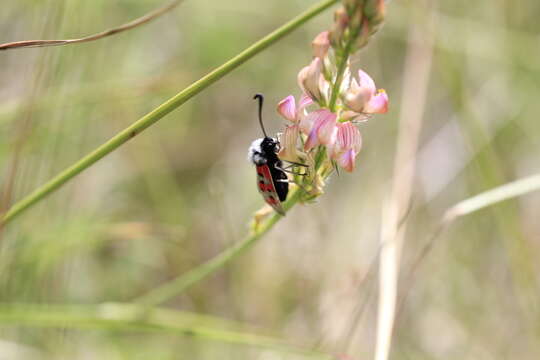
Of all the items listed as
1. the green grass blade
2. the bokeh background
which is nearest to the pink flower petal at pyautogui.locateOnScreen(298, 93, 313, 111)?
the green grass blade

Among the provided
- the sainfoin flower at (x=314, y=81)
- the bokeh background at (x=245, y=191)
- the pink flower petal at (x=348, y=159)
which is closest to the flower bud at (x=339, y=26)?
the sainfoin flower at (x=314, y=81)

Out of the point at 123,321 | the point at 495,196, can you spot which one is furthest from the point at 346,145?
the point at 123,321

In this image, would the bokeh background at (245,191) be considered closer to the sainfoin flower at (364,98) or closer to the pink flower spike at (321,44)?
the sainfoin flower at (364,98)

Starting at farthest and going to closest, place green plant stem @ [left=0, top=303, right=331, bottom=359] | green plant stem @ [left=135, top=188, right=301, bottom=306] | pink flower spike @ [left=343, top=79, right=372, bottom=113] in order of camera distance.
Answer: green plant stem @ [left=0, top=303, right=331, bottom=359]
green plant stem @ [left=135, top=188, right=301, bottom=306]
pink flower spike @ [left=343, top=79, right=372, bottom=113]

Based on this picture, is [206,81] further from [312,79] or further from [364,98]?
[364,98]

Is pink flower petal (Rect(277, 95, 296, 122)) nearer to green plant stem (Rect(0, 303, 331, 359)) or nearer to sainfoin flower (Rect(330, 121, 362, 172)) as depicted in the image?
sainfoin flower (Rect(330, 121, 362, 172))

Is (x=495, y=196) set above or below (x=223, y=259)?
above
